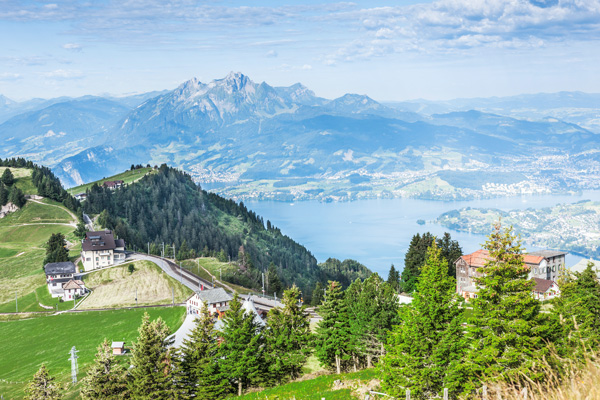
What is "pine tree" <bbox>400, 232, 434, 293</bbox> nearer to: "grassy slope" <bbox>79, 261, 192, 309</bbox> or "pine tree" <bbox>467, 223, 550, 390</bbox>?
"grassy slope" <bbox>79, 261, 192, 309</bbox>

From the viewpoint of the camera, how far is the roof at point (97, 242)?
118000 mm

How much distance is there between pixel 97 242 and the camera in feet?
390

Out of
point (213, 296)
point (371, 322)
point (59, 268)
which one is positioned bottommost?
point (213, 296)

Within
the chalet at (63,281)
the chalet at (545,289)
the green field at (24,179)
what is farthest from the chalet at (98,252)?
the chalet at (545,289)

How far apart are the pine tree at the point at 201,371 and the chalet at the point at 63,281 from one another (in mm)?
66453

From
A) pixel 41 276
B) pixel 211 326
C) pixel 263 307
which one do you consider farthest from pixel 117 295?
pixel 211 326

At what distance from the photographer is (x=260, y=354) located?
47.2m

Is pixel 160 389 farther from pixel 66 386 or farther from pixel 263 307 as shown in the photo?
pixel 263 307

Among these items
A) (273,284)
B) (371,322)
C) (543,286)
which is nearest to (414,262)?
(543,286)

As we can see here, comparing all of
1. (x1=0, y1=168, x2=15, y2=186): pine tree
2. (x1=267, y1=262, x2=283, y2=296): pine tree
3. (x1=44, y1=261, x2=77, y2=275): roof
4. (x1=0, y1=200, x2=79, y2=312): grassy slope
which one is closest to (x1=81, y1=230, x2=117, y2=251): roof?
(x1=44, y1=261, x2=77, y2=275): roof

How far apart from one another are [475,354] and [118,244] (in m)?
109

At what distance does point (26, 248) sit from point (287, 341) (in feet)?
356

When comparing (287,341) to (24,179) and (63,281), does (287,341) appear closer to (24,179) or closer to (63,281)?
(63,281)

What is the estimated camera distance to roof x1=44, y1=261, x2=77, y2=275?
108m
